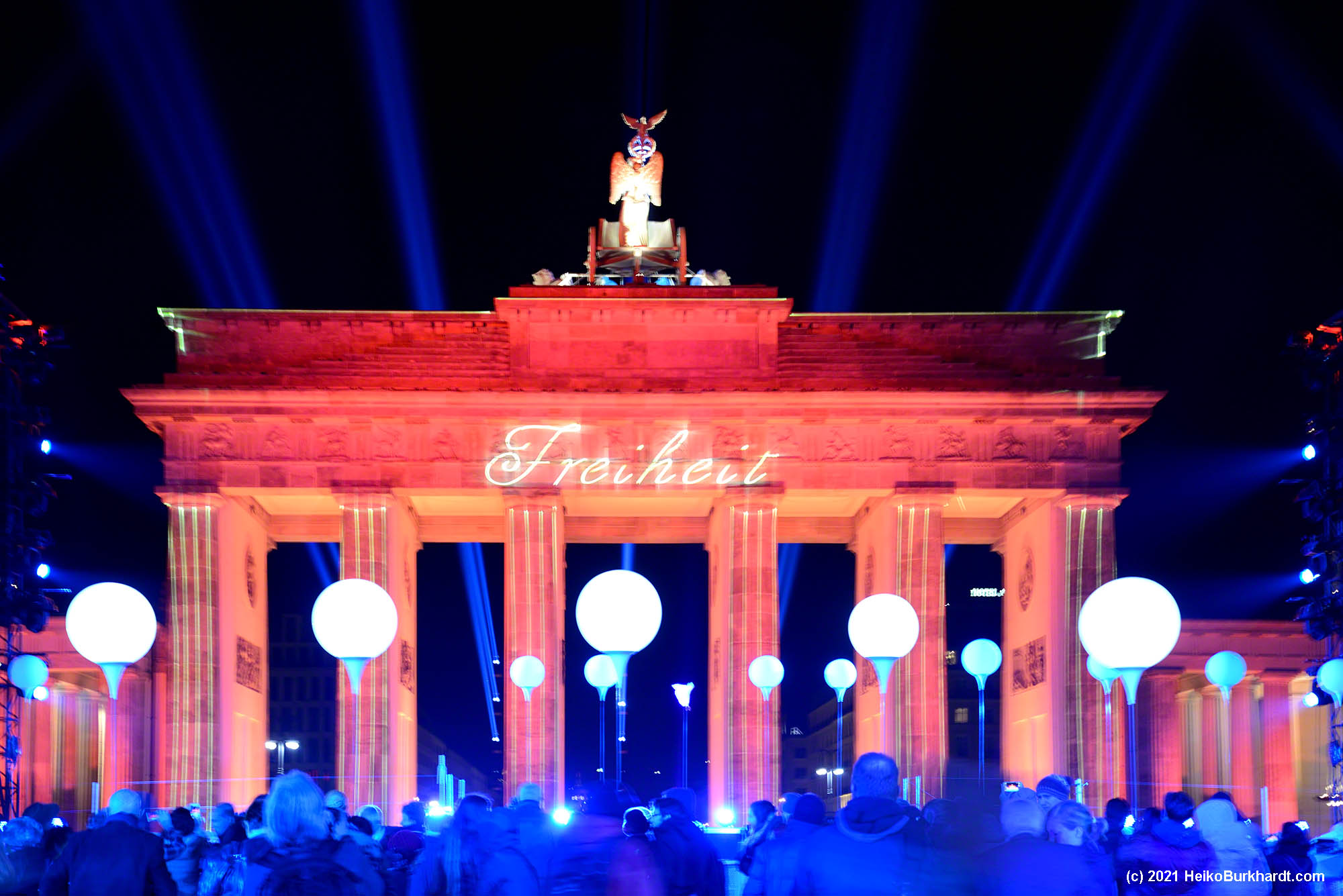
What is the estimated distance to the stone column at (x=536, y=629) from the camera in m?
39.6

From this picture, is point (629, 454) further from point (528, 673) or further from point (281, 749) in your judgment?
point (281, 749)

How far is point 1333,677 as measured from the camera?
29656 millimetres

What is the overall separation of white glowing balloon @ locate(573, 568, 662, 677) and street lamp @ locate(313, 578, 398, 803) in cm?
310

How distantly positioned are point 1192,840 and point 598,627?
6.99 m

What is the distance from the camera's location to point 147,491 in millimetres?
49000

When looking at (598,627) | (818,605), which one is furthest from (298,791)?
(818,605)

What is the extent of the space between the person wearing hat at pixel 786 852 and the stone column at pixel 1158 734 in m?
37.6

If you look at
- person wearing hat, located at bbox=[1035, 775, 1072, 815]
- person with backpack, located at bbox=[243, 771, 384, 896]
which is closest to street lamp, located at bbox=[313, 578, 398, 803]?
person wearing hat, located at bbox=[1035, 775, 1072, 815]

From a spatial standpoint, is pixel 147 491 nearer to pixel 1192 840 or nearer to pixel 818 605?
pixel 818 605

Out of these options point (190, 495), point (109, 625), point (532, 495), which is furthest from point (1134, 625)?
point (190, 495)

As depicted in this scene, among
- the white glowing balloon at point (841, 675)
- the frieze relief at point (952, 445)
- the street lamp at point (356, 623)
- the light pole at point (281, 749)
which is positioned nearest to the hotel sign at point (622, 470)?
the frieze relief at point (952, 445)

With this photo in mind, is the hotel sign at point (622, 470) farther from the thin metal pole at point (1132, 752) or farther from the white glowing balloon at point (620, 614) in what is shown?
the white glowing balloon at point (620, 614)

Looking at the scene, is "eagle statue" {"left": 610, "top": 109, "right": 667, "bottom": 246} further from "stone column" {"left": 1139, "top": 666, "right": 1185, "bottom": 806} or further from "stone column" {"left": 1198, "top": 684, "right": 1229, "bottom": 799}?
"stone column" {"left": 1198, "top": 684, "right": 1229, "bottom": 799}

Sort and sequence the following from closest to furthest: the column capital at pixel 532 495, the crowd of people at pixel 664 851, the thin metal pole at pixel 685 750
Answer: the crowd of people at pixel 664 851, the thin metal pole at pixel 685 750, the column capital at pixel 532 495
